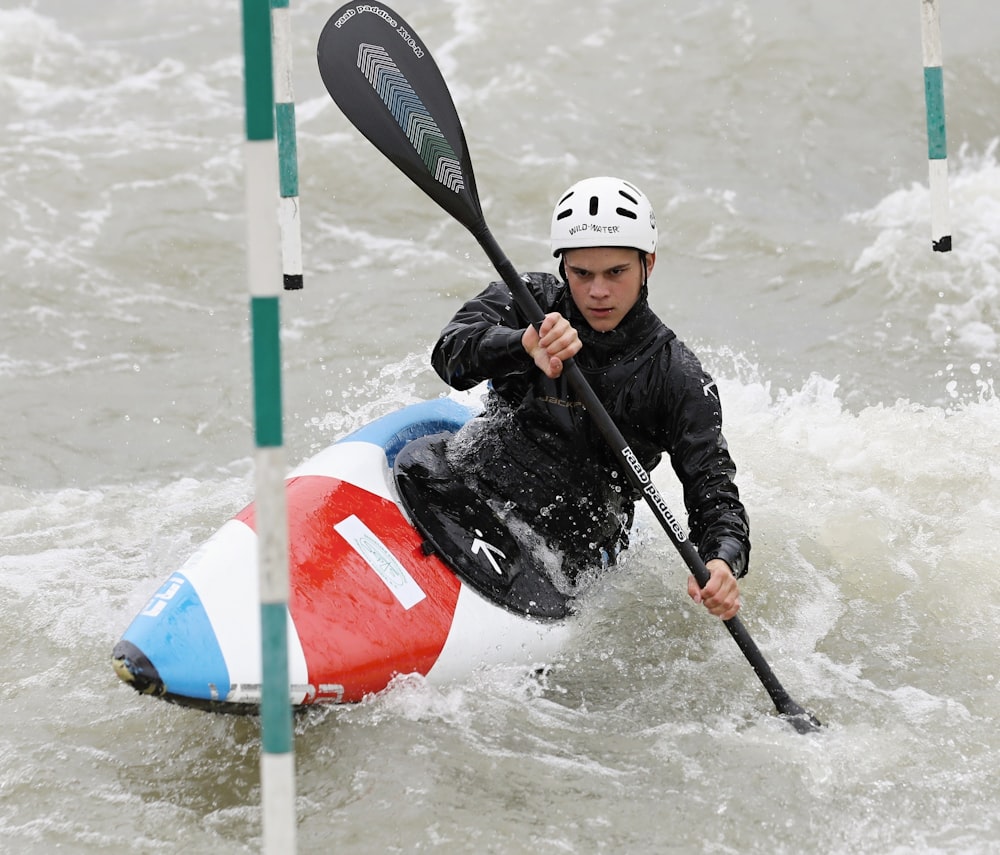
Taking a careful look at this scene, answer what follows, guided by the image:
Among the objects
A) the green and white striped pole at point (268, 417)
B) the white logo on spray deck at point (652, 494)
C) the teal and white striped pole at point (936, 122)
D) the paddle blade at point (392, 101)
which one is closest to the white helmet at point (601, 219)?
the paddle blade at point (392, 101)

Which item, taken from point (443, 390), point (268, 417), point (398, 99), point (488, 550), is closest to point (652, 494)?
point (488, 550)

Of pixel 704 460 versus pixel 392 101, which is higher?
pixel 392 101

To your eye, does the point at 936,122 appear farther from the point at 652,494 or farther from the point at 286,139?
the point at 652,494

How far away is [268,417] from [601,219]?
Answer: 1.58m

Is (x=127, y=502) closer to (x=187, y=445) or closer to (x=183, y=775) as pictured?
(x=187, y=445)

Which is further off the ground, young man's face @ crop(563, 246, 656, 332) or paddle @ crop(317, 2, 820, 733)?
paddle @ crop(317, 2, 820, 733)

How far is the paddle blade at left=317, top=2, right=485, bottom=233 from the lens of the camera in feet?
12.6

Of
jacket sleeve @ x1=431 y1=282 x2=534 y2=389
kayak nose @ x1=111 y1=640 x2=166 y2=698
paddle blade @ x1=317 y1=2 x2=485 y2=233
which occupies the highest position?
paddle blade @ x1=317 y1=2 x2=485 y2=233

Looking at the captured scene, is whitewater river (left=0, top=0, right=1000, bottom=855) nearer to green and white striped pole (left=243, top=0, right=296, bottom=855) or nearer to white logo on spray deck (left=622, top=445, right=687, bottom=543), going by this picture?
white logo on spray deck (left=622, top=445, right=687, bottom=543)

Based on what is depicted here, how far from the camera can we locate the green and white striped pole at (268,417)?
2.16 meters

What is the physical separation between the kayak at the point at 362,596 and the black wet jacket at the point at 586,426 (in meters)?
0.14

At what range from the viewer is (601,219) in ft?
11.7

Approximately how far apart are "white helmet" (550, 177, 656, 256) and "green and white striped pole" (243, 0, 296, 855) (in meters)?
1.46

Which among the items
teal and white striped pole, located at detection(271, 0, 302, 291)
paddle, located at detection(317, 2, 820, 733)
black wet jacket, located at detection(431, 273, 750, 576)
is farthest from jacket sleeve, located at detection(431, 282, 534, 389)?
teal and white striped pole, located at detection(271, 0, 302, 291)
